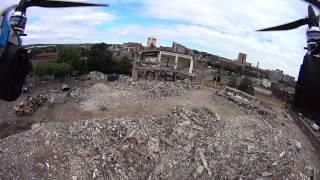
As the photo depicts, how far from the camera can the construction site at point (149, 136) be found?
25.7m

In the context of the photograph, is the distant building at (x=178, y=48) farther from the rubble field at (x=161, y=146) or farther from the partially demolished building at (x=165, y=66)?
the rubble field at (x=161, y=146)

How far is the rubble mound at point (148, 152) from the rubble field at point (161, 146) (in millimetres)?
56

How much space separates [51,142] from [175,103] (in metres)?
12.8

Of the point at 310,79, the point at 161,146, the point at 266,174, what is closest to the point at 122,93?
the point at 161,146

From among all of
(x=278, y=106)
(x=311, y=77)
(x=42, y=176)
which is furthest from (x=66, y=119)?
(x=311, y=77)

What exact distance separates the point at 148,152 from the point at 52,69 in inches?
848

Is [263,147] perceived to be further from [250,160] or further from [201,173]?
[201,173]

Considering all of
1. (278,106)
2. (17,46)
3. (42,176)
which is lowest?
(42,176)

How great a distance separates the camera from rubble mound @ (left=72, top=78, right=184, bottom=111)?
35.8 meters

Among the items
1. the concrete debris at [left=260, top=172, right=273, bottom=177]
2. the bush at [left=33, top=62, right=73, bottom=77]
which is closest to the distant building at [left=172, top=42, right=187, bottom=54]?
the bush at [left=33, top=62, right=73, bottom=77]

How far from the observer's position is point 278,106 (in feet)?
143

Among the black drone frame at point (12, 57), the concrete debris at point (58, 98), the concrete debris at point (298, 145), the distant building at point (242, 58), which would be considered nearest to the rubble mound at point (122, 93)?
the concrete debris at point (58, 98)

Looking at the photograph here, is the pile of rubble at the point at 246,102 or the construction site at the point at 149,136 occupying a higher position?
the pile of rubble at the point at 246,102

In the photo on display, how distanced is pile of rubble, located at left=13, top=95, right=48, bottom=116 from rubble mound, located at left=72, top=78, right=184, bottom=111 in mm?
3469
